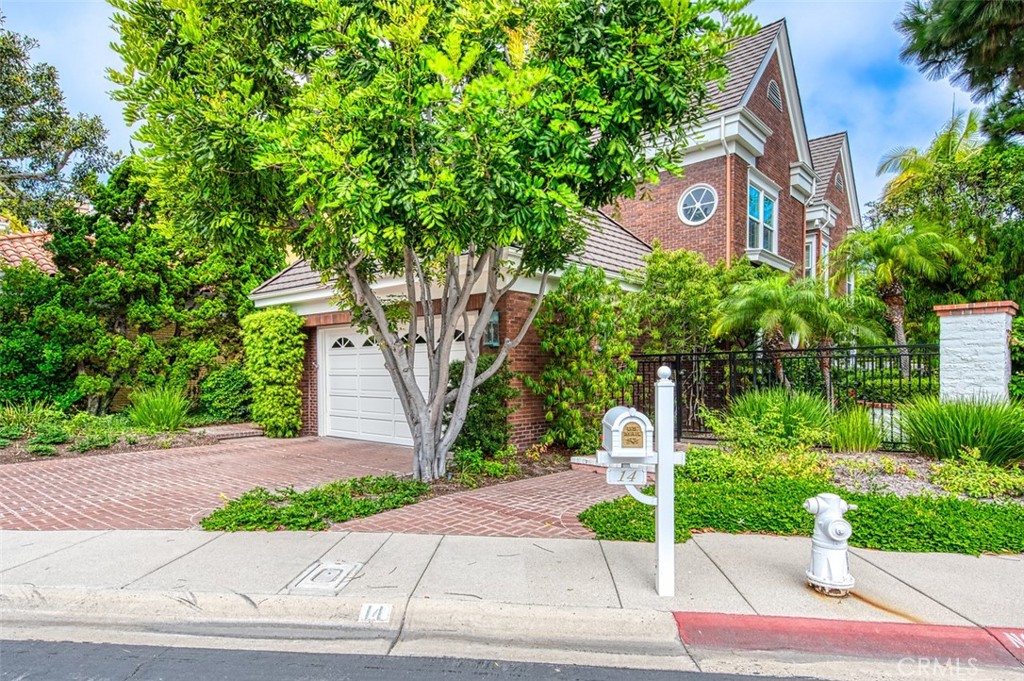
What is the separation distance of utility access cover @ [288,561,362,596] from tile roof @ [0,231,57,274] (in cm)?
1230

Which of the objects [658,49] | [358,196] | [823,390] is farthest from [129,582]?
[823,390]

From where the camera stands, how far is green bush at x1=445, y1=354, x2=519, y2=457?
27.3 feet

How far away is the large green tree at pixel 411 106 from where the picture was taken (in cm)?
466

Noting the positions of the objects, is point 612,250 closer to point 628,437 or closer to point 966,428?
point 966,428

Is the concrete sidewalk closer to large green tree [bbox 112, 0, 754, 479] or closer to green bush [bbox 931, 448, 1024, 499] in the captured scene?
green bush [bbox 931, 448, 1024, 499]

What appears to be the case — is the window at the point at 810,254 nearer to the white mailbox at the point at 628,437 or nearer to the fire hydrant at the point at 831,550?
the fire hydrant at the point at 831,550

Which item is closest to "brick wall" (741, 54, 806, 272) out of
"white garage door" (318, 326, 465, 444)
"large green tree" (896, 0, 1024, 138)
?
"large green tree" (896, 0, 1024, 138)

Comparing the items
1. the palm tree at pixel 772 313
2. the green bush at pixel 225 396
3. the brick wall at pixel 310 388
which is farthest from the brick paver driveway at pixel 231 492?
the palm tree at pixel 772 313

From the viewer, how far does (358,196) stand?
459 cm

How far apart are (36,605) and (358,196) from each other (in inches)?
147

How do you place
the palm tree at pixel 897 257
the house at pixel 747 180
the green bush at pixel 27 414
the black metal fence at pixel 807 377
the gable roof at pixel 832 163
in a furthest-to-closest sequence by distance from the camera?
1. the gable roof at pixel 832 163
2. the house at pixel 747 180
3. the palm tree at pixel 897 257
4. the green bush at pixel 27 414
5. the black metal fence at pixel 807 377

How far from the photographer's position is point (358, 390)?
11086 mm

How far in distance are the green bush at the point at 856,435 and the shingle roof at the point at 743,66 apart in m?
9.15

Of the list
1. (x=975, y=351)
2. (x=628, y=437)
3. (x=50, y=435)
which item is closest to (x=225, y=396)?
(x=50, y=435)
